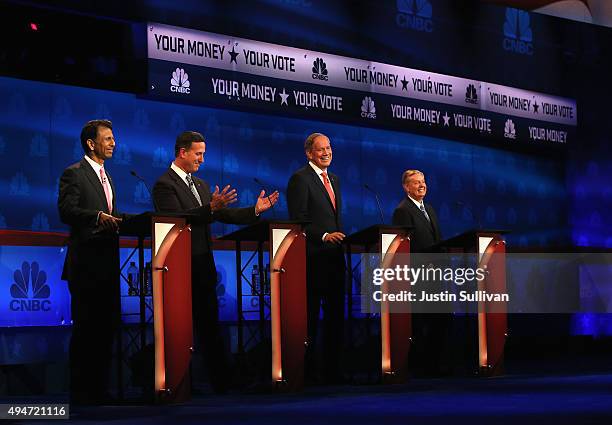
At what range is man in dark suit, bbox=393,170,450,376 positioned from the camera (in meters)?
7.72

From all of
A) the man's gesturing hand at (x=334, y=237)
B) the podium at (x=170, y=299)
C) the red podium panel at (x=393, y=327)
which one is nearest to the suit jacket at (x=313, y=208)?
the man's gesturing hand at (x=334, y=237)

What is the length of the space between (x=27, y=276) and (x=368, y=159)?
14.5 ft

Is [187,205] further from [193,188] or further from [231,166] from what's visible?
[231,166]

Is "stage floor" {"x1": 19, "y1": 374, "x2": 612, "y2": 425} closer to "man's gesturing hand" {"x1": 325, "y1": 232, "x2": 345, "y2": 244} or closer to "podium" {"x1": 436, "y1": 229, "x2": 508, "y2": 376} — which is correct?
"podium" {"x1": 436, "y1": 229, "x2": 508, "y2": 376}

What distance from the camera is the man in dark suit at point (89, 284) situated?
5719mm

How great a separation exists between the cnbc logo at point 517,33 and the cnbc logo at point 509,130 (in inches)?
38.0

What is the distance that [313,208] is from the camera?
6.90 meters

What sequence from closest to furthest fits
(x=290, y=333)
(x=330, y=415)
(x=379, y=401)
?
(x=330, y=415), (x=379, y=401), (x=290, y=333)

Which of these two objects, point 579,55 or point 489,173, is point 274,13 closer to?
point 489,173

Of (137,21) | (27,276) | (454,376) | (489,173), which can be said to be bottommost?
(454,376)

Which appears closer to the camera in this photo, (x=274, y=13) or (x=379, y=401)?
(x=379, y=401)

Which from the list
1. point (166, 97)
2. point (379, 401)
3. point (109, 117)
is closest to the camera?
point (379, 401)

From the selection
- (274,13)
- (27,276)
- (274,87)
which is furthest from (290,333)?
(274,13)

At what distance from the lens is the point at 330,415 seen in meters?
4.76
